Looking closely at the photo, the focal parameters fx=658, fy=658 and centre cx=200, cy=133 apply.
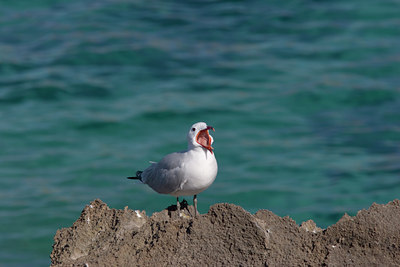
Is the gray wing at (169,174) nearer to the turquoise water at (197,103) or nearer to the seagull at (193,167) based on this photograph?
the seagull at (193,167)

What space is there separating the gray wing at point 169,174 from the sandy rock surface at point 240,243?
702 millimetres

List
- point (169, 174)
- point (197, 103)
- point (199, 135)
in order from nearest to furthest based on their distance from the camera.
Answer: point (199, 135), point (169, 174), point (197, 103)

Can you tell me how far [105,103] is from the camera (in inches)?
555

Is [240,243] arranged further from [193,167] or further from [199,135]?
[199,135]

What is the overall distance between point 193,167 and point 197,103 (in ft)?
30.1

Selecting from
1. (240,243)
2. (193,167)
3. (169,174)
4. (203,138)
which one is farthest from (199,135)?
(240,243)

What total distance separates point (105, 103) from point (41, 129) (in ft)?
4.96

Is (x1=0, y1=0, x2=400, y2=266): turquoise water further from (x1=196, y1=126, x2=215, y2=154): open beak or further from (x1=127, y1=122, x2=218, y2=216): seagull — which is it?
(x1=196, y1=126, x2=215, y2=154): open beak

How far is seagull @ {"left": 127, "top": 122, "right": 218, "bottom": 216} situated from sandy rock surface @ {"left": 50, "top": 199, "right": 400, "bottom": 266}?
0.63 m

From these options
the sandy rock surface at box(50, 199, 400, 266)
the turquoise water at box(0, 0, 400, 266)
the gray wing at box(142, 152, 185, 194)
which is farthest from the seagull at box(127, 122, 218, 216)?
the turquoise water at box(0, 0, 400, 266)

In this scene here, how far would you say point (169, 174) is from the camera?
5.04 metres

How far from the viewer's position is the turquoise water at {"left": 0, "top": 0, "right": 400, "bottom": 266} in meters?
11.3

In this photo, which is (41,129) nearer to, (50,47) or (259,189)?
(50,47)

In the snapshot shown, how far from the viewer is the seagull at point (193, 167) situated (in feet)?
15.7
